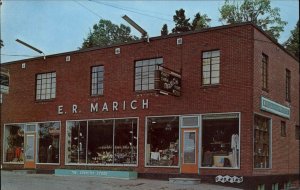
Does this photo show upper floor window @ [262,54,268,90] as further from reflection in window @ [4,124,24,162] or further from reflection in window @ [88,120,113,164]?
reflection in window @ [4,124,24,162]

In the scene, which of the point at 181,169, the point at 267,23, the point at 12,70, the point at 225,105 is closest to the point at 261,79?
the point at 225,105

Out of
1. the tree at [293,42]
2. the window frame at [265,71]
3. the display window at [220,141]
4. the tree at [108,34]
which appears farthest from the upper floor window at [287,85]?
the tree at [108,34]

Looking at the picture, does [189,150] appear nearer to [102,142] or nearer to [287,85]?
[102,142]

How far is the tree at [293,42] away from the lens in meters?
47.8

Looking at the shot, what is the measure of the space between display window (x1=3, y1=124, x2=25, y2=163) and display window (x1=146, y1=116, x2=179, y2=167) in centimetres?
968

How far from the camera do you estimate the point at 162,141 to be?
79.1ft

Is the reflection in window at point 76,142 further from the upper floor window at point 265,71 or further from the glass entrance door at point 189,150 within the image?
the upper floor window at point 265,71

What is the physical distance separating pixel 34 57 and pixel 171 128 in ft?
36.5

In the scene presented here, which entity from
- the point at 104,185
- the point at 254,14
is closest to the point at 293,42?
the point at 254,14

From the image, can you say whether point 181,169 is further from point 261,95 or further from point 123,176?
point 261,95

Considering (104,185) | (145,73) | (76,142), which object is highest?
(145,73)

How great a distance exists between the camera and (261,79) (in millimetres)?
22906

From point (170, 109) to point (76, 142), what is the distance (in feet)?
21.5

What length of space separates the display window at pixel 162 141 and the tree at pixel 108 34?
116 ft
